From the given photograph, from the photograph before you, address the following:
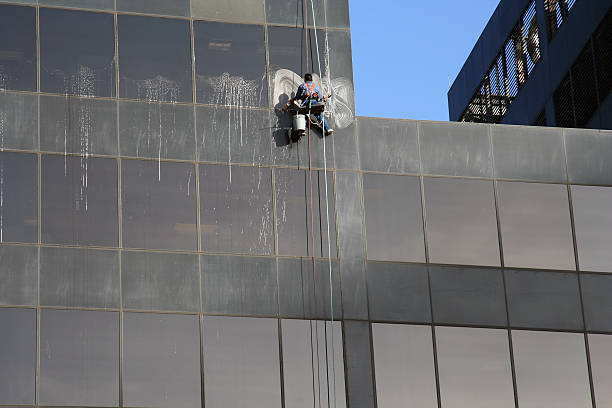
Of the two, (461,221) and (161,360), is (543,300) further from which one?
(161,360)

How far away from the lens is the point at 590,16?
42.6 m

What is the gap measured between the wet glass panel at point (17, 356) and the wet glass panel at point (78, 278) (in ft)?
2.23

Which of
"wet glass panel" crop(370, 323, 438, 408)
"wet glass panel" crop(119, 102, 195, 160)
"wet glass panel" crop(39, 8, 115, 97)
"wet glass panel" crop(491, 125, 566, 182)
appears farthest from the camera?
"wet glass panel" crop(491, 125, 566, 182)

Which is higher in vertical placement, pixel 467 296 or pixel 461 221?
pixel 461 221

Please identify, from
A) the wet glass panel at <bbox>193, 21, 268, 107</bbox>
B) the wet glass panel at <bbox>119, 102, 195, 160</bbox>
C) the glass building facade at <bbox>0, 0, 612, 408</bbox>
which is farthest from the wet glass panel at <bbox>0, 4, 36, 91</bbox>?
the wet glass panel at <bbox>193, 21, 268, 107</bbox>

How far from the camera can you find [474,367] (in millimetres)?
31188

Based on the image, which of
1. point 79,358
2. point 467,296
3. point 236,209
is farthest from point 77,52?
point 467,296

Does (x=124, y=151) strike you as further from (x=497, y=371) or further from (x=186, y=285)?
(x=497, y=371)

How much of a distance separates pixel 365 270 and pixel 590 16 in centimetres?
1673

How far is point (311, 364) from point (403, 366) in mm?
2612

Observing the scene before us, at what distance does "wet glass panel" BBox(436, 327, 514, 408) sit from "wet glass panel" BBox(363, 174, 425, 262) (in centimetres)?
237

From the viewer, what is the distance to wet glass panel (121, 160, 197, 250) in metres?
29.8

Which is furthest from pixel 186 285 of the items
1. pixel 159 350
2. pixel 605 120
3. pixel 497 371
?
pixel 605 120

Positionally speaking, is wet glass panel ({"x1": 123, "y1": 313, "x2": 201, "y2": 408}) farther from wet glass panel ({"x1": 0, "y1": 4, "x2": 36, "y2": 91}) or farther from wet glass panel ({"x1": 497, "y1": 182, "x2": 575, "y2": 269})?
wet glass panel ({"x1": 497, "y1": 182, "x2": 575, "y2": 269})
